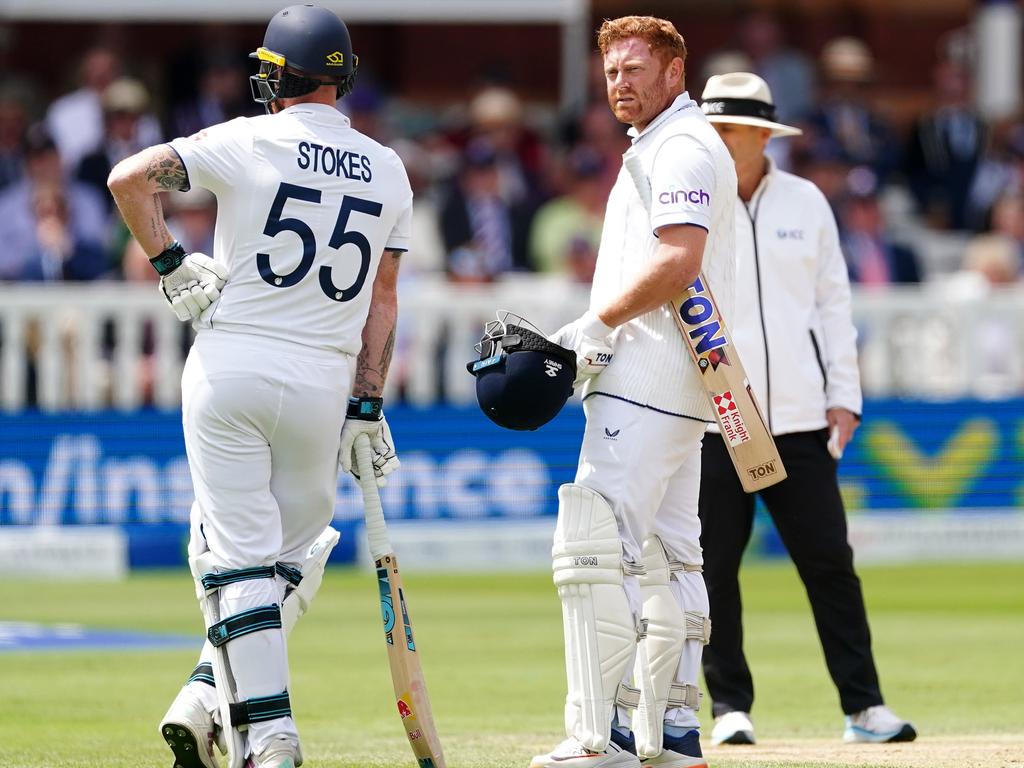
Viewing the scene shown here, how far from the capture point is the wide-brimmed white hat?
7.99 metres

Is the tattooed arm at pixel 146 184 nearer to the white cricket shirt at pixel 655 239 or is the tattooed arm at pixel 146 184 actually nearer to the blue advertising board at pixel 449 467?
the white cricket shirt at pixel 655 239

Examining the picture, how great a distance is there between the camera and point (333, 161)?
6.35 metres

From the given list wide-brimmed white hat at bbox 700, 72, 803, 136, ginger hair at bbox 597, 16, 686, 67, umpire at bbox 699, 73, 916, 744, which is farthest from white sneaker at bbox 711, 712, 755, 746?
ginger hair at bbox 597, 16, 686, 67

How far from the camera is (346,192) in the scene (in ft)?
20.9

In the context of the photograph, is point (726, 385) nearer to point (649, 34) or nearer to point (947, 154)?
point (649, 34)

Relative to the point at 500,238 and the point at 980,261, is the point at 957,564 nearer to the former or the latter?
the point at 980,261

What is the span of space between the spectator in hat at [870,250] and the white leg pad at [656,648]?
10098 millimetres

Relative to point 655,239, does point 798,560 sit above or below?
below

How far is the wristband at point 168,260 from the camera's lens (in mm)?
6281

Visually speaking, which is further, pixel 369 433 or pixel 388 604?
pixel 369 433

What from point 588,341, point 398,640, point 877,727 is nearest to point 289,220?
point 588,341

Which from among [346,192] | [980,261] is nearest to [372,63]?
[980,261]

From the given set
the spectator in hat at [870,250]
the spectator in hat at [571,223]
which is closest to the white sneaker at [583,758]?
the spectator in hat at [571,223]

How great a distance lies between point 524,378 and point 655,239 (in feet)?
2.08
